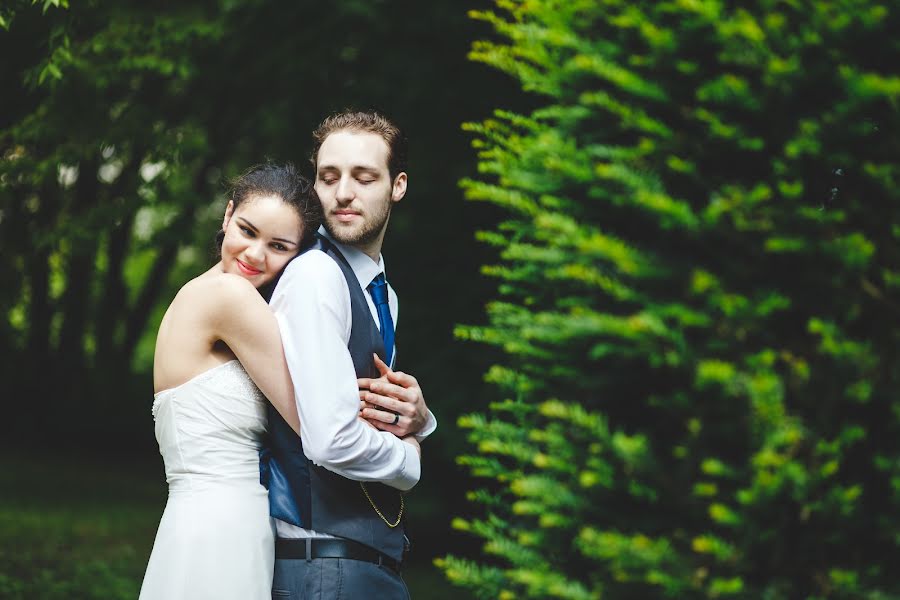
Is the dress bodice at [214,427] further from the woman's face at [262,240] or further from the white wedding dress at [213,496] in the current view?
the woman's face at [262,240]

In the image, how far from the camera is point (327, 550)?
296 cm

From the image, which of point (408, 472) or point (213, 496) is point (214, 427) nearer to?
point (213, 496)

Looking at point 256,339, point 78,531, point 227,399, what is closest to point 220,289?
point 256,339

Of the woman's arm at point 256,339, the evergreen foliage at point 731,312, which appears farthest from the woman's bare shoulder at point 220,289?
the evergreen foliage at point 731,312

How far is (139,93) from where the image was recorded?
34.6 ft

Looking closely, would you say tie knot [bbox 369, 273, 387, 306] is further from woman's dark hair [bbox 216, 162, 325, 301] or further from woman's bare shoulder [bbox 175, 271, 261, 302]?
woman's bare shoulder [bbox 175, 271, 261, 302]

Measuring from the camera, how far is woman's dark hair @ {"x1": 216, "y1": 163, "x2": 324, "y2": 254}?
3.24 metres

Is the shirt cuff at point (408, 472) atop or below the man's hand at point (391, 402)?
below

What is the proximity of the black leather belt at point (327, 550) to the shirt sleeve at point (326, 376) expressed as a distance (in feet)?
0.83

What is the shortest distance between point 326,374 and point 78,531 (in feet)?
28.9

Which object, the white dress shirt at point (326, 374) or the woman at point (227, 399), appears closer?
the white dress shirt at point (326, 374)

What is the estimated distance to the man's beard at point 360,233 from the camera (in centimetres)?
329

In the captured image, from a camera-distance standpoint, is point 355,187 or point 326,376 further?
point 355,187

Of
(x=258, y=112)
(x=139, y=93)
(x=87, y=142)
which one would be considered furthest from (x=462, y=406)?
(x=258, y=112)
